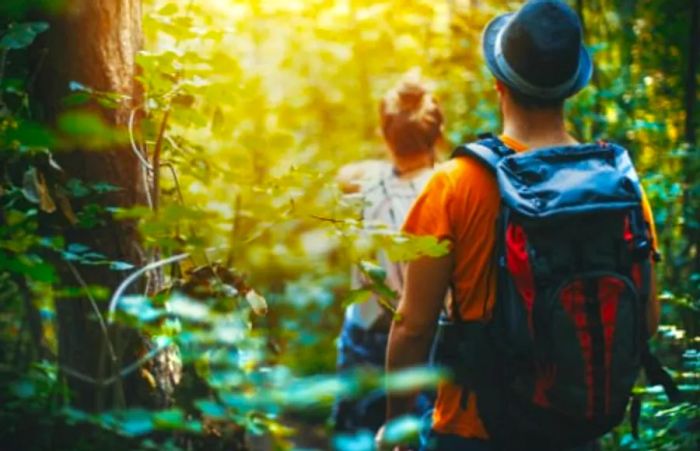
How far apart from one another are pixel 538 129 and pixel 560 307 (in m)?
0.57

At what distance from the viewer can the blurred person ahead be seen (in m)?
3.90

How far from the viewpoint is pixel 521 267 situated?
7.21 ft

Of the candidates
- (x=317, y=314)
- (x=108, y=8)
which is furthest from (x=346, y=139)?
(x=108, y=8)

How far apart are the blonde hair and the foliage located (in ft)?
2.31

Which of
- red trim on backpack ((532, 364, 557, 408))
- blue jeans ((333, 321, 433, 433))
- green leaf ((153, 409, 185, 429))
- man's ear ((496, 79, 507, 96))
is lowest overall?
blue jeans ((333, 321, 433, 433))

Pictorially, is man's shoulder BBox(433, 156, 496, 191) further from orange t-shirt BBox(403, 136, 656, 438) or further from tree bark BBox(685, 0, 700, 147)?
tree bark BBox(685, 0, 700, 147)

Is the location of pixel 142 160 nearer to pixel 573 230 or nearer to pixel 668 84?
pixel 573 230

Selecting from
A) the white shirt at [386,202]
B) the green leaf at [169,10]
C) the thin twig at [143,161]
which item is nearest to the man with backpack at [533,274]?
the thin twig at [143,161]

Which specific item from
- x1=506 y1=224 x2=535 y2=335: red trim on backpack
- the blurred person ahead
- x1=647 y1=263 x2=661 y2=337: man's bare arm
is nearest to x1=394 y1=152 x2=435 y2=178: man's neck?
the blurred person ahead

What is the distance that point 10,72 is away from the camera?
249 cm

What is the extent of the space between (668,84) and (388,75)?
4.92m

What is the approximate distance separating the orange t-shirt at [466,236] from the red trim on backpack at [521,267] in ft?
0.40

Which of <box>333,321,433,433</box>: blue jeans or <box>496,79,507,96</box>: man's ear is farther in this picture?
<box>333,321,433,433</box>: blue jeans

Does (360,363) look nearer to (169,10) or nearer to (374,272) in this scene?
(374,272)
